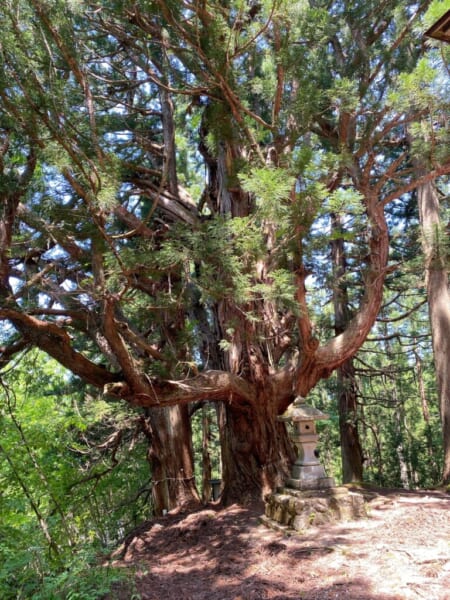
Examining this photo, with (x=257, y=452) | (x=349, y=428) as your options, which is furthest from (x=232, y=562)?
(x=349, y=428)

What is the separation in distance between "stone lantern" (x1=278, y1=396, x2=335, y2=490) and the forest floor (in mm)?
539

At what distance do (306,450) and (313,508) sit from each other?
68cm

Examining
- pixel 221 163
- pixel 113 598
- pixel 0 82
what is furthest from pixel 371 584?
pixel 221 163

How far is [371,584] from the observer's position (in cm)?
304

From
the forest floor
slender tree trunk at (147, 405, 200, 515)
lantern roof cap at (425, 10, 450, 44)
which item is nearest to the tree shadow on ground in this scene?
the forest floor

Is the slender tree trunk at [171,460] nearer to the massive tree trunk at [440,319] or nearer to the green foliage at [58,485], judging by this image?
the green foliage at [58,485]

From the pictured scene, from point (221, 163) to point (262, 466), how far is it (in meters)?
4.37

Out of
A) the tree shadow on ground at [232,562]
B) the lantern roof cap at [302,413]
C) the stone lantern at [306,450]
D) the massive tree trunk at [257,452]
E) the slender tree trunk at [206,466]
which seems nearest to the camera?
the tree shadow on ground at [232,562]

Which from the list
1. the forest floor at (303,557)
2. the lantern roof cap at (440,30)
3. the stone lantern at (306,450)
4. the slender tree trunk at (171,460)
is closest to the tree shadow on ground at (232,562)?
the forest floor at (303,557)

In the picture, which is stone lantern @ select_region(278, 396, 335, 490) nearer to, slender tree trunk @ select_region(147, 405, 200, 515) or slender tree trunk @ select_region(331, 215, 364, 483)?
slender tree trunk @ select_region(147, 405, 200, 515)

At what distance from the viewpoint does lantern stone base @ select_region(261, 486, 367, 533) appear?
4.52 m

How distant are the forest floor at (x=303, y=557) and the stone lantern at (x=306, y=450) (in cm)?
54

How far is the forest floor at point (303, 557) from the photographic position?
3080mm

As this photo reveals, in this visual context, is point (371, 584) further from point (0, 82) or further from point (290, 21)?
point (290, 21)
